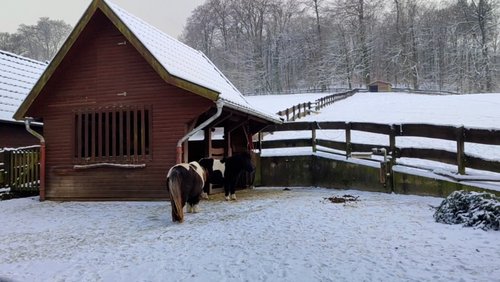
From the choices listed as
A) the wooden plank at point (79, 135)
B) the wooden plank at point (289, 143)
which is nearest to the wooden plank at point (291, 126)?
the wooden plank at point (289, 143)

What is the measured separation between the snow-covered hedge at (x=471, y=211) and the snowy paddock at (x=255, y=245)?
197 mm

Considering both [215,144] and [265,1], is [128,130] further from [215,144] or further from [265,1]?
[265,1]

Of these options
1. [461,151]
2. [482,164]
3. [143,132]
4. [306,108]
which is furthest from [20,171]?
[306,108]

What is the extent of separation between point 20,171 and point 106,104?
11.7 ft

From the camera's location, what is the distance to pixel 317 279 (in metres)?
3.98

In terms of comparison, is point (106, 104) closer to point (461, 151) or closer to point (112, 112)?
point (112, 112)

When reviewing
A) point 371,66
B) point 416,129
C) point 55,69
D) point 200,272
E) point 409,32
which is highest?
point 409,32

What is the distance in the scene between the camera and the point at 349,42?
54.4m

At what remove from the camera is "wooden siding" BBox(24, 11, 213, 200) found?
9797 mm

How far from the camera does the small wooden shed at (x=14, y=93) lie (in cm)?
1330

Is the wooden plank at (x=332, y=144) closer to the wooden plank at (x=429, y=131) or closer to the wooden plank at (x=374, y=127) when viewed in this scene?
the wooden plank at (x=374, y=127)

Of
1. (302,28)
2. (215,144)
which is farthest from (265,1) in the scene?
(215,144)

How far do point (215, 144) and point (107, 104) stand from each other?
362 cm

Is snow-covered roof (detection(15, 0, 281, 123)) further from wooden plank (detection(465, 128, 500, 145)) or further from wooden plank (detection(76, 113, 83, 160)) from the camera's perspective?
wooden plank (detection(465, 128, 500, 145))
